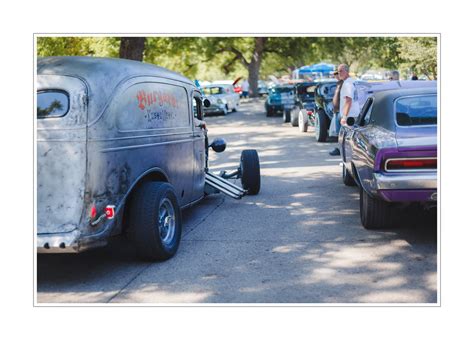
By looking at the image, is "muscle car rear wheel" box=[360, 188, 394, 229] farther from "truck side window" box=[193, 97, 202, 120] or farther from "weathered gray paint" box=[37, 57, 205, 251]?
"truck side window" box=[193, 97, 202, 120]

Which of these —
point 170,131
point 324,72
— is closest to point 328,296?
point 170,131

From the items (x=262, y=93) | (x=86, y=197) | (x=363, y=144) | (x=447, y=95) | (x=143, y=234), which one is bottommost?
(x=143, y=234)

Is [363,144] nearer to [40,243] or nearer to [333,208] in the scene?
[333,208]

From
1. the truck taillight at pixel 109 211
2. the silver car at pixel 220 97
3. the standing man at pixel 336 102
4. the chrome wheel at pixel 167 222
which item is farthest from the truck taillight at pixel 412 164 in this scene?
the silver car at pixel 220 97

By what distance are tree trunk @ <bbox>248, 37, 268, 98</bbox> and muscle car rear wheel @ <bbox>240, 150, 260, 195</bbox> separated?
37.9 meters

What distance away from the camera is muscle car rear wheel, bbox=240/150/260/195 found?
977cm

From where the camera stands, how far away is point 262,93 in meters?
57.4

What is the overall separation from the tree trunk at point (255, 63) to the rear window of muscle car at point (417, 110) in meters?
40.6

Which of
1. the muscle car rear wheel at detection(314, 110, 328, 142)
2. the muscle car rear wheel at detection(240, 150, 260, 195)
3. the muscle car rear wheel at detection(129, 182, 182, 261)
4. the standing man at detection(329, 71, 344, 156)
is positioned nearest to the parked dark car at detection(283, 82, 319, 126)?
the muscle car rear wheel at detection(314, 110, 328, 142)

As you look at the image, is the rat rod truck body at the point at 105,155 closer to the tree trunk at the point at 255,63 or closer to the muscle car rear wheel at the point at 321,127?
the muscle car rear wheel at the point at 321,127

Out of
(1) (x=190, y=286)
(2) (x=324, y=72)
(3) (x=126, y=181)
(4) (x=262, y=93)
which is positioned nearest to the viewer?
(1) (x=190, y=286)

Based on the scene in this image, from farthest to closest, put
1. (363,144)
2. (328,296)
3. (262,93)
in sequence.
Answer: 1. (262,93)
2. (363,144)
3. (328,296)

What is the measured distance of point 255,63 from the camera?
157 feet

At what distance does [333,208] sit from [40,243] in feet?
14.9
